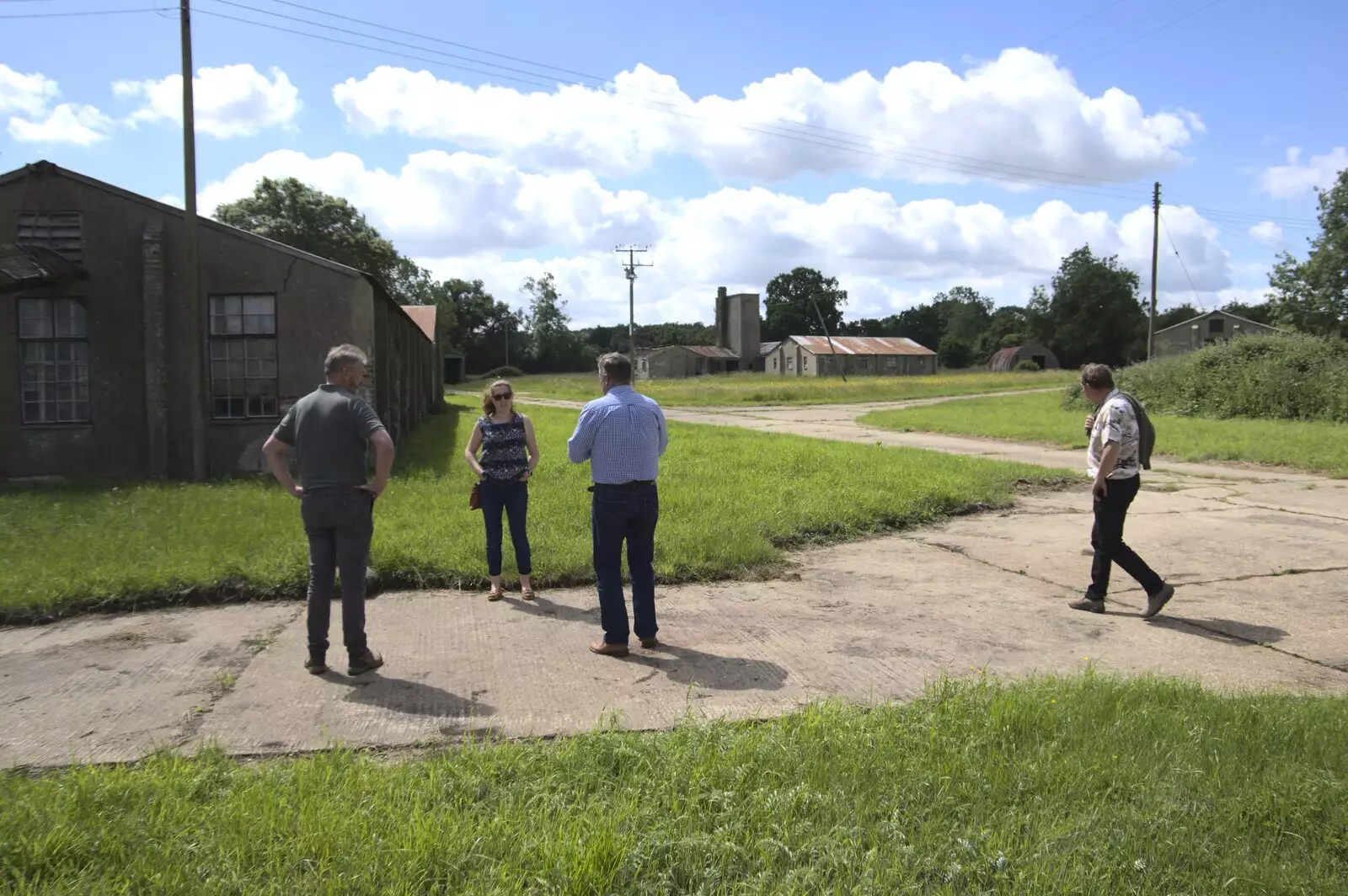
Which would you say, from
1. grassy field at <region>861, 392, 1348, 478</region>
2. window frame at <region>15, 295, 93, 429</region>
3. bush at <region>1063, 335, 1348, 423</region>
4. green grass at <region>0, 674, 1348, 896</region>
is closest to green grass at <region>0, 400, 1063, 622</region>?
window frame at <region>15, 295, 93, 429</region>

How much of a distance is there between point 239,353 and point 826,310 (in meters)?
115

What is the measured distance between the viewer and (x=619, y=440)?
533 centimetres

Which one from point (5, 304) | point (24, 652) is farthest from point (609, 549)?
point (5, 304)

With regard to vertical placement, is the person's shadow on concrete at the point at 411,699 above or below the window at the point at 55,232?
below

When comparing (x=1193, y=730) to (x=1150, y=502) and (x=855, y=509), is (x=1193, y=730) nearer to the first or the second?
(x=855, y=509)

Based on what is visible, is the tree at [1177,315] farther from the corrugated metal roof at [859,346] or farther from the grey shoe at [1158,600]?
the grey shoe at [1158,600]

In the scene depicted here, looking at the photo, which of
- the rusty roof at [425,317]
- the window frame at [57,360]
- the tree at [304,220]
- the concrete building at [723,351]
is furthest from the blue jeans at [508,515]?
the concrete building at [723,351]

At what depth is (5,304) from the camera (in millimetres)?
13195

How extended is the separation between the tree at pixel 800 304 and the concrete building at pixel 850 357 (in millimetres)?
22536

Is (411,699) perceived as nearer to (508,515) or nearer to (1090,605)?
(508,515)

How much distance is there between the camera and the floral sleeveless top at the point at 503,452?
6.93 metres

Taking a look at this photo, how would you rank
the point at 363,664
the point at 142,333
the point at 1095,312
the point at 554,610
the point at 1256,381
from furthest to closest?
the point at 1095,312 < the point at 1256,381 < the point at 142,333 < the point at 554,610 < the point at 363,664

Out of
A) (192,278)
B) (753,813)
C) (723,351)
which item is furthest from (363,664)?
(723,351)

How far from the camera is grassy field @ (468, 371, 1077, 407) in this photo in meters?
49.2
